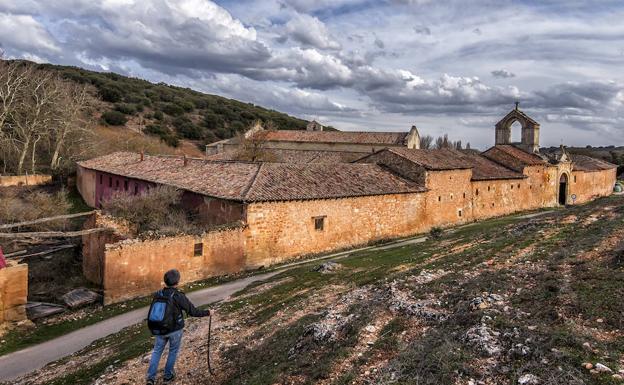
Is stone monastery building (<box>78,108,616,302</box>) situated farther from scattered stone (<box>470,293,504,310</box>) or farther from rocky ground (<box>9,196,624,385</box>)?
scattered stone (<box>470,293,504,310</box>)

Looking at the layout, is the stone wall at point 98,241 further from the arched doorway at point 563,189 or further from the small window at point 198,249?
the arched doorway at point 563,189

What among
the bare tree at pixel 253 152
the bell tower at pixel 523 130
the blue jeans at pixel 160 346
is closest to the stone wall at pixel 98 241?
the blue jeans at pixel 160 346

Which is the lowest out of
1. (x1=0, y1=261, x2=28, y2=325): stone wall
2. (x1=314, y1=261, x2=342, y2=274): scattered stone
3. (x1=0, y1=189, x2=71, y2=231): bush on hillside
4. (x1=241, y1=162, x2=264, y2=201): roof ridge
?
(x1=0, y1=261, x2=28, y2=325): stone wall

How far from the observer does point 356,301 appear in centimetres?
1025

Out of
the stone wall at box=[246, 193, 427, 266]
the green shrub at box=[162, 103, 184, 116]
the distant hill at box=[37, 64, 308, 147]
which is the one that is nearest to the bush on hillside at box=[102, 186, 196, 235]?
the stone wall at box=[246, 193, 427, 266]

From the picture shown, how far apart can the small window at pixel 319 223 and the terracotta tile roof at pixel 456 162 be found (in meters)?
9.45

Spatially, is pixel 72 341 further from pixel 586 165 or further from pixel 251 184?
pixel 586 165

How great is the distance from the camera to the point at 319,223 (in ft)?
77.2

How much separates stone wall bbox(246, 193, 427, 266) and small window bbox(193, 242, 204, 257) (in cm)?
245

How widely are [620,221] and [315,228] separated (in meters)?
13.1

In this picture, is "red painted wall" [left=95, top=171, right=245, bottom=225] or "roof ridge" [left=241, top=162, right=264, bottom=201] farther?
"red painted wall" [left=95, top=171, right=245, bottom=225]

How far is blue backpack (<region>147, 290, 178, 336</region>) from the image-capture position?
7023 millimetres

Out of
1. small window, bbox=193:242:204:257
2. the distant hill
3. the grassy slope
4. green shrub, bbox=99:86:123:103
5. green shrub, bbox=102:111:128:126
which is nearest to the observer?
small window, bbox=193:242:204:257

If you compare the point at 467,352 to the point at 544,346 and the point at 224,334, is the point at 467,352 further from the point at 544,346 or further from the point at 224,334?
the point at 224,334
